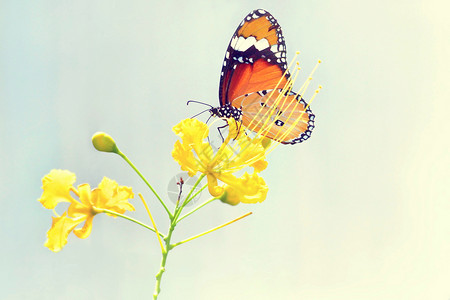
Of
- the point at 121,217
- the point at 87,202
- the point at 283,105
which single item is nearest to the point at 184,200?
the point at 121,217

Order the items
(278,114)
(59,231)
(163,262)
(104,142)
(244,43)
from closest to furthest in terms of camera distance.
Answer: (163,262) < (59,231) < (104,142) < (278,114) < (244,43)

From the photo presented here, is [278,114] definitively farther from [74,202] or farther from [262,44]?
[74,202]

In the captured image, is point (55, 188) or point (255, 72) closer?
point (55, 188)

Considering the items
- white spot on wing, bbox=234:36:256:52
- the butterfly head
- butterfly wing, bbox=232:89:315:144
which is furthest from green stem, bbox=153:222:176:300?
white spot on wing, bbox=234:36:256:52

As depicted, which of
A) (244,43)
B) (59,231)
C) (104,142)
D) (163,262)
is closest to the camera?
(163,262)

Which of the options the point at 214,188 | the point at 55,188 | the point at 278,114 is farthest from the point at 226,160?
the point at 55,188

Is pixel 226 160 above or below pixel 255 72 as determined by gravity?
below

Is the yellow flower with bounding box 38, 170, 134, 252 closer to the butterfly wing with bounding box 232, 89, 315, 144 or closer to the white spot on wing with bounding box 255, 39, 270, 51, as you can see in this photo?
the butterfly wing with bounding box 232, 89, 315, 144
